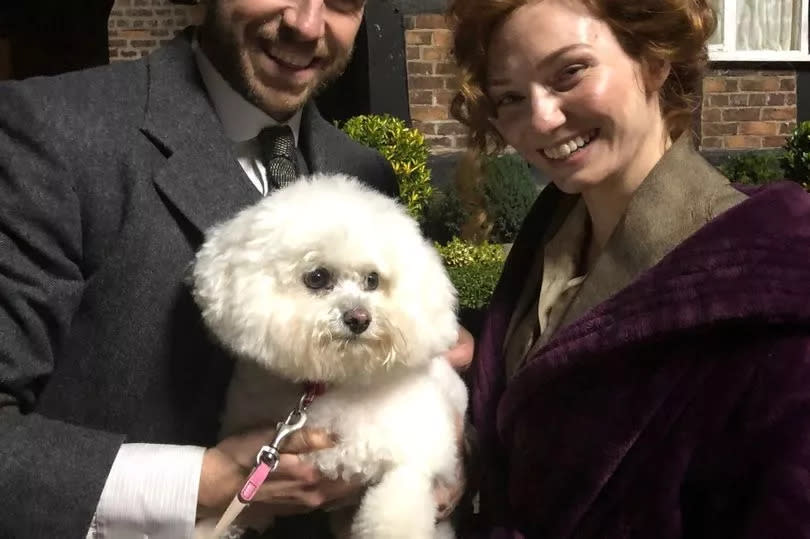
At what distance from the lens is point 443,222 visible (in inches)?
198

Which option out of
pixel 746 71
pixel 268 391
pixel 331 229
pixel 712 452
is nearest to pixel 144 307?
pixel 268 391

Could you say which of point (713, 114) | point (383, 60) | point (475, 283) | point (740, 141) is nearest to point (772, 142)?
point (740, 141)

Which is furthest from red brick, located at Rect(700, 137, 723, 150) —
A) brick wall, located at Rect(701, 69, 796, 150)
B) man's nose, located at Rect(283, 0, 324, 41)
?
man's nose, located at Rect(283, 0, 324, 41)

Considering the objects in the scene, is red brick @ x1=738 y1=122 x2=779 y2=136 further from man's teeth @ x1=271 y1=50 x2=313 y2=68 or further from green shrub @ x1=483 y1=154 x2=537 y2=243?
man's teeth @ x1=271 y1=50 x2=313 y2=68

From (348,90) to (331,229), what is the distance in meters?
4.84

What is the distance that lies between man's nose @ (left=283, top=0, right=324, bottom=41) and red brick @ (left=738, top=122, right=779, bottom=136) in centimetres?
549

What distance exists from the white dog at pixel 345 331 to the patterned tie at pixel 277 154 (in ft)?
0.66

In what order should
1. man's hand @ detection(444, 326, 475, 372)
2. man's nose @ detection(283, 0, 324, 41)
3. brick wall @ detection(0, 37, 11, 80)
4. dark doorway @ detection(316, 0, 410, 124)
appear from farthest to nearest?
brick wall @ detection(0, 37, 11, 80) < dark doorway @ detection(316, 0, 410, 124) < man's hand @ detection(444, 326, 475, 372) < man's nose @ detection(283, 0, 324, 41)

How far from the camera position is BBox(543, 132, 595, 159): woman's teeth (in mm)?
1473

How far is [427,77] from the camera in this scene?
5562 millimetres

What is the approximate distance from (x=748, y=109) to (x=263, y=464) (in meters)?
6.00

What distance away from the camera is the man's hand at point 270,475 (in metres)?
1.41

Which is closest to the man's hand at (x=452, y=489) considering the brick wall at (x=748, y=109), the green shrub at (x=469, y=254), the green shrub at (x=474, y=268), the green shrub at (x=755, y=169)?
the green shrub at (x=474, y=268)

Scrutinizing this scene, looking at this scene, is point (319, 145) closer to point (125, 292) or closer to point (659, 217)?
point (125, 292)
